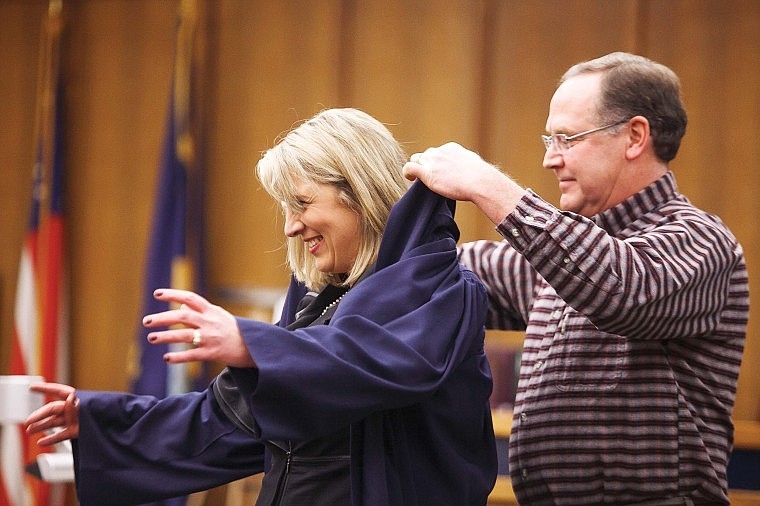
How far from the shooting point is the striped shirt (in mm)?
1768

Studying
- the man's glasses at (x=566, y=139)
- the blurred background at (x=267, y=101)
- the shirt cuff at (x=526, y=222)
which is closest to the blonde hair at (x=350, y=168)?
the shirt cuff at (x=526, y=222)

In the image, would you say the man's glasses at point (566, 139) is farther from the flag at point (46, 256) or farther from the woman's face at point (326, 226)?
the flag at point (46, 256)

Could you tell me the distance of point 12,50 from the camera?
4633mm

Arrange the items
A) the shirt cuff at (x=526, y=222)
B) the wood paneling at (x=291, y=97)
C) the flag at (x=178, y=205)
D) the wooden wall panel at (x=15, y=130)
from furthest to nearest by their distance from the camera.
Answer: the wooden wall panel at (x=15, y=130) < the flag at (x=178, y=205) < the wood paneling at (x=291, y=97) < the shirt cuff at (x=526, y=222)

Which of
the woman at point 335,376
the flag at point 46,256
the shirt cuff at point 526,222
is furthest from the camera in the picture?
the flag at point 46,256

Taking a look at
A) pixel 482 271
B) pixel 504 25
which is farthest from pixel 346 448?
pixel 504 25

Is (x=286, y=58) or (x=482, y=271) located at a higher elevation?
(x=286, y=58)

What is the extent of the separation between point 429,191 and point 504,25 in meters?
2.45

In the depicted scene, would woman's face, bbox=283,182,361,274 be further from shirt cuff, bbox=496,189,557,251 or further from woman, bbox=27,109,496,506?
shirt cuff, bbox=496,189,557,251

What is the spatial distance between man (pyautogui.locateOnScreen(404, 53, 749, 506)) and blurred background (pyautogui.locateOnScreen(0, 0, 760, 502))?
178 cm

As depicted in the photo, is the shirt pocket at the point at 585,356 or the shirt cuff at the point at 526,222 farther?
the shirt pocket at the point at 585,356

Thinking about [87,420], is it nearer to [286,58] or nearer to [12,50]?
[286,58]

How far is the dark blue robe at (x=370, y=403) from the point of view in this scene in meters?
1.48

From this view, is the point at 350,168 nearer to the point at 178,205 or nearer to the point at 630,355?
the point at 630,355
